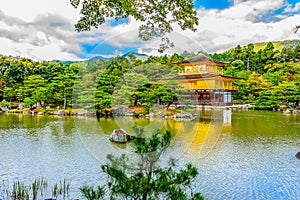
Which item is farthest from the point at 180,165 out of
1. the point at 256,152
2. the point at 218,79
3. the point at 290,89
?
the point at 218,79

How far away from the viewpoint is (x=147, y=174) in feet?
8.86

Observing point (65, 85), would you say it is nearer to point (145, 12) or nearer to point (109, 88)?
point (109, 88)

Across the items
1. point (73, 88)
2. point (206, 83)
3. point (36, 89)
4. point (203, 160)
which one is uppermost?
point (206, 83)

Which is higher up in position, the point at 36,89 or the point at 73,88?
the point at 36,89

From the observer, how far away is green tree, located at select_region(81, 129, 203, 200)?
8.19 ft

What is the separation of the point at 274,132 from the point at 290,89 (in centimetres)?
1008

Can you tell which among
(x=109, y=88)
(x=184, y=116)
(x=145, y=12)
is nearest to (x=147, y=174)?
(x=145, y=12)

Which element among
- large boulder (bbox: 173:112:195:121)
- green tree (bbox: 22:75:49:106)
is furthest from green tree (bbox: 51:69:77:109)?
large boulder (bbox: 173:112:195:121)

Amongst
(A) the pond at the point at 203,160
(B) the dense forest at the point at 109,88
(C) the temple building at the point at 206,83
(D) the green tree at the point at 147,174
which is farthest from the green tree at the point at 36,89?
(D) the green tree at the point at 147,174

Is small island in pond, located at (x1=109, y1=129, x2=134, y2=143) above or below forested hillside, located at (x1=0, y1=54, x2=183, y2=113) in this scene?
below

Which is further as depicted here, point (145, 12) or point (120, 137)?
point (120, 137)

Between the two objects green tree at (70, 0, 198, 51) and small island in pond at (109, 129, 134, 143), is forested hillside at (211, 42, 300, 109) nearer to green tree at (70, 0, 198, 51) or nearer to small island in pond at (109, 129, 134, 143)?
small island in pond at (109, 129, 134, 143)

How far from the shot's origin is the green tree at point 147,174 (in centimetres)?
250

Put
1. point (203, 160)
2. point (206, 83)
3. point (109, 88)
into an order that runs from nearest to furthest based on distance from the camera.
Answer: point (203, 160), point (109, 88), point (206, 83)
